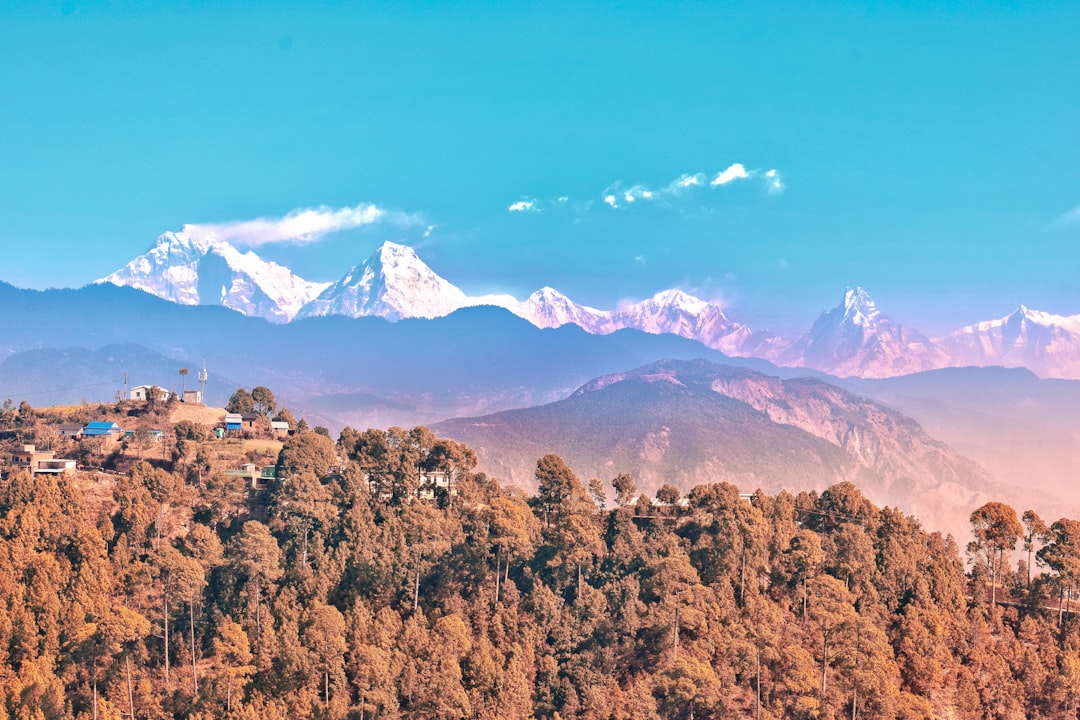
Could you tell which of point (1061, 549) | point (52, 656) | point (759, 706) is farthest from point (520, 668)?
point (1061, 549)

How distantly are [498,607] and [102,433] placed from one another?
2136 inches

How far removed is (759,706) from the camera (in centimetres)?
6488

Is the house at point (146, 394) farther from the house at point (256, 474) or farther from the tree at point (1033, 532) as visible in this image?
the tree at point (1033, 532)

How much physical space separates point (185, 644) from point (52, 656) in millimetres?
8829

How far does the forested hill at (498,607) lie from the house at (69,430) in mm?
16817

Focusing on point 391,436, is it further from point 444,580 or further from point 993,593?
point 993,593

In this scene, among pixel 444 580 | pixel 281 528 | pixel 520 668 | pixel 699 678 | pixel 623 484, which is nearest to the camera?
pixel 699 678

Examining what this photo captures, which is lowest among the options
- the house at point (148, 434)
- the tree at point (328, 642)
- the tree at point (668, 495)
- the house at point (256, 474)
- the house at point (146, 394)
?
the tree at point (328, 642)

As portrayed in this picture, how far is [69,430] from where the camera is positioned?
105m

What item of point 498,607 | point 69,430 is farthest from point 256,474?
point 498,607

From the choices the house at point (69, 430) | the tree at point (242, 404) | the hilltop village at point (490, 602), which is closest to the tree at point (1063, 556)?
the hilltop village at point (490, 602)

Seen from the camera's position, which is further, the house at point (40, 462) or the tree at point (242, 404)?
the tree at point (242, 404)

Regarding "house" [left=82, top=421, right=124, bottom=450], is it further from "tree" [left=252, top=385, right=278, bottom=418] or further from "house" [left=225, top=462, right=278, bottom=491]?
"tree" [left=252, top=385, right=278, bottom=418]

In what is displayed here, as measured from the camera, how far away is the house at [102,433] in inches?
3996
